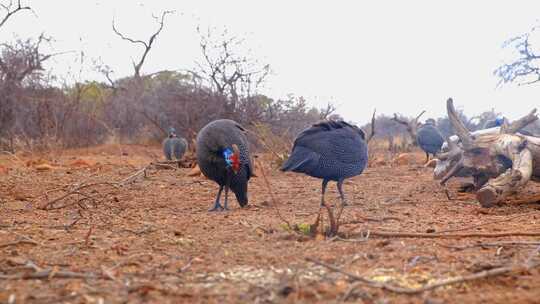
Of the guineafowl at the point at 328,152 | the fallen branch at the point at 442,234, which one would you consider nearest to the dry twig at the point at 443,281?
the fallen branch at the point at 442,234

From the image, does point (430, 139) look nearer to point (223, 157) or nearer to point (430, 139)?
point (430, 139)

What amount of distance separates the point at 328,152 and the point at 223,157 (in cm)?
96

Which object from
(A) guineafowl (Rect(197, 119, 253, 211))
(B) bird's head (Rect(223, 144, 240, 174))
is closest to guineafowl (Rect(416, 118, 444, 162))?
(A) guineafowl (Rect(197, 119, 253, 211))

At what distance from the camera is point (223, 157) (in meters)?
5.55

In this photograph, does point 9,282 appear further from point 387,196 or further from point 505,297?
point 387,196

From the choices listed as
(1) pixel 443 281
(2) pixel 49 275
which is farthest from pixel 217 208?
(1) pixel 443 281

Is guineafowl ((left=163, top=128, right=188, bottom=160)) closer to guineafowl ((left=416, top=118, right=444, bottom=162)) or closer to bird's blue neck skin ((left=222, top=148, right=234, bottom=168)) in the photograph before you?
guineafowl ((left=416, top=118, right=444, bottom=162))

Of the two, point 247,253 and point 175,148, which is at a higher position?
point 175,148

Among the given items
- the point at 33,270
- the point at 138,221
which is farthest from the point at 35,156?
the point at 33,270

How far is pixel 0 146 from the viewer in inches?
535

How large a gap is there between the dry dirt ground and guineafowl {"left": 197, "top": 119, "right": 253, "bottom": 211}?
0.82ft

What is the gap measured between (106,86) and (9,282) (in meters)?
21.6

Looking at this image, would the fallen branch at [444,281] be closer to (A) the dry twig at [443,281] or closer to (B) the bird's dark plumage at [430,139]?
(A) the dry twig at [443,281]

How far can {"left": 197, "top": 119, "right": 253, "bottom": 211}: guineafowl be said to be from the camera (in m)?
5.54
